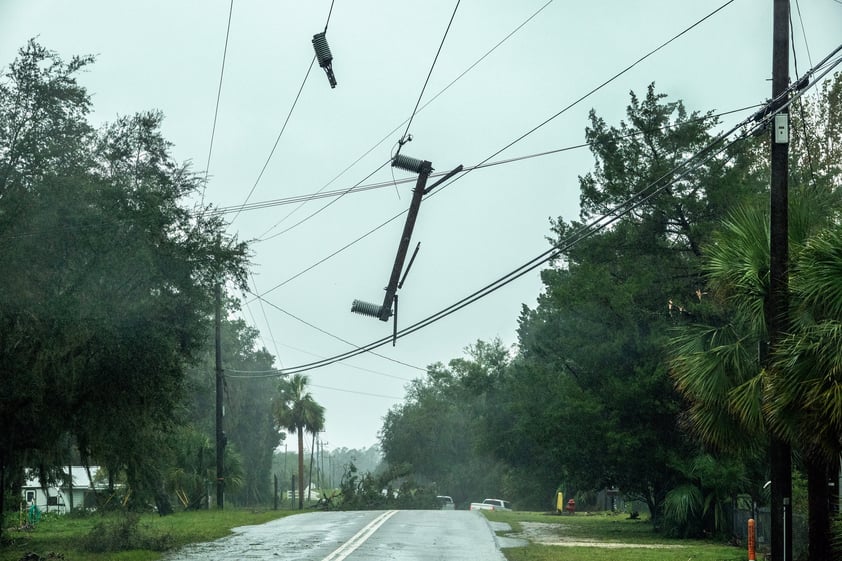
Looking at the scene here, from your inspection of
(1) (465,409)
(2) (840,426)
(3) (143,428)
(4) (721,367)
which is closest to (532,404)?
(3) (143,428)

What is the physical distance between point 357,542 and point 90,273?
9083 millimetres

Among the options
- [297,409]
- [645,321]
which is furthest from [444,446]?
[645,321]

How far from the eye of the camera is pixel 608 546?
2636 centimetres

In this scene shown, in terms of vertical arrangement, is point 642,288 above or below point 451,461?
above

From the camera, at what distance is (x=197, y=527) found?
33.6 meters

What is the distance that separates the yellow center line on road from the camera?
66.3 ft

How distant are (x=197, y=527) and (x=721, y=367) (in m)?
21.5

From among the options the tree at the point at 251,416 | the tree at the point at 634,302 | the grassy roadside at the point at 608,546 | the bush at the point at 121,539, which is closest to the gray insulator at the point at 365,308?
the grassy roadside at the point at 608,546

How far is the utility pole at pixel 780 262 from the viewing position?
15.4 metres

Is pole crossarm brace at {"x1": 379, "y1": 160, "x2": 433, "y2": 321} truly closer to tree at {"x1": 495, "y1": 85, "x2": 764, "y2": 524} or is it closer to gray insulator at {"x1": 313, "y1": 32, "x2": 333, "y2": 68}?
gray insulator at {"x1": 313, "y1": 32, "x2": 333, "y2": 68}

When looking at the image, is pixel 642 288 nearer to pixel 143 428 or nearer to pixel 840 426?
pixel 143 428

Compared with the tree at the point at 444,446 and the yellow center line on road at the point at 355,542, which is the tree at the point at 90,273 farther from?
the tree at the point at 444,446

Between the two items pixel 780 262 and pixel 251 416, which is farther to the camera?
pixel 251 416

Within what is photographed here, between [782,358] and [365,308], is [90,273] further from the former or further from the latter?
[782,358]
